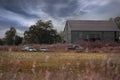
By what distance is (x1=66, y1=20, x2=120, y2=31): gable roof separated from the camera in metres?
64.8

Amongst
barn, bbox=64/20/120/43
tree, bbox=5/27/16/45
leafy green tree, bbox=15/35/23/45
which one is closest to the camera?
barn, bbox=64/20/120/43

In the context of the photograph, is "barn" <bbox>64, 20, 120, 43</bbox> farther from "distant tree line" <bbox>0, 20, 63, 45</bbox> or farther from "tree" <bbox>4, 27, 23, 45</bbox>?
"tree" <bbox>4, 27, 23, 45</bbox>

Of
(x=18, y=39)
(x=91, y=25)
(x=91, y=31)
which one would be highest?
(x=91, y=25)

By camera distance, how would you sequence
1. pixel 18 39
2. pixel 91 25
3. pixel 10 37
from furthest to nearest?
pixel 10 37 < pixel 18 39 < pixel 91 25

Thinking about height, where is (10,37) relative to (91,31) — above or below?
below

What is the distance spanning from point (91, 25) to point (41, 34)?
1262 cm

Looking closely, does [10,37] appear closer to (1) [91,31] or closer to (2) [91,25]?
(2) [91,25]

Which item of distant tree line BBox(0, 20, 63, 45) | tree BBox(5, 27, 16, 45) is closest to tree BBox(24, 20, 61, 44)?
distant tree line BBox(0, 20, 63, 45)

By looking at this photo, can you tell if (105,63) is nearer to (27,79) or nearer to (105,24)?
(27,79)

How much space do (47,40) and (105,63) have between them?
2563 inches

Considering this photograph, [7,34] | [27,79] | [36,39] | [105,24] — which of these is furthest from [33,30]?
[27,79]

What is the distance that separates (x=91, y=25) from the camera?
217 ft

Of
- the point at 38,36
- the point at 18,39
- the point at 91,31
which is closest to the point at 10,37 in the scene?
the point at 18,39

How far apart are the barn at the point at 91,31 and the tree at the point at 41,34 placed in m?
5.85
